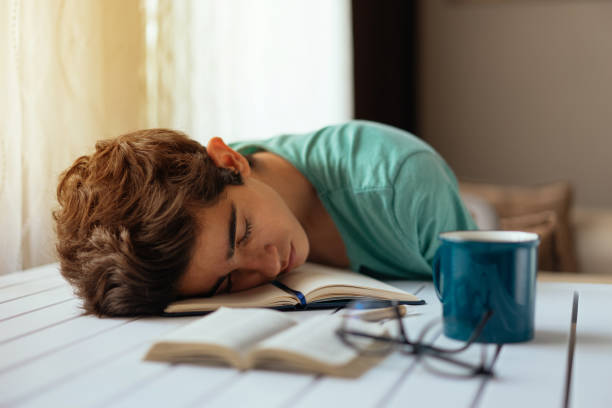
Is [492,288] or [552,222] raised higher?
[492,288]

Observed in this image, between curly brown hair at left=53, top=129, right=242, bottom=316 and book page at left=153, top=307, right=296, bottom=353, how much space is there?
147mm

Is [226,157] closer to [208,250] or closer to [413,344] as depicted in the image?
[208,250]

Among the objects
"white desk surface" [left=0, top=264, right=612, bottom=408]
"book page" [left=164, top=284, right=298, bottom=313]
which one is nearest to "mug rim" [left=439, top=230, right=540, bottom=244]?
"white desk surface" [left=0, top=264, right=612, bottom=408]

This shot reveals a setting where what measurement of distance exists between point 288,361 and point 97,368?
0.20m

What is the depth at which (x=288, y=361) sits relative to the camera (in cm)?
64

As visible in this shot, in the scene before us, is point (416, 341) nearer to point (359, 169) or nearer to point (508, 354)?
point (508, 354)

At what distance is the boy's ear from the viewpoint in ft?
3.51

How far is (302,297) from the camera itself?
0.91m

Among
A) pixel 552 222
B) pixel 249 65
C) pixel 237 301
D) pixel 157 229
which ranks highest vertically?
pixel 249 65

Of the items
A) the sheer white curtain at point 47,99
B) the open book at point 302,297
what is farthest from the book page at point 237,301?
the sheer white curtain at point 47,99

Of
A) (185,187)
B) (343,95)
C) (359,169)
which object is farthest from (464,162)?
(185,187)

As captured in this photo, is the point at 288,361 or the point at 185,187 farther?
the point at 185,187

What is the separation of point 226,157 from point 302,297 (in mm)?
296

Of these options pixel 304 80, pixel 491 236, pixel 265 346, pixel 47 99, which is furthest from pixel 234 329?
pixel 304 80
